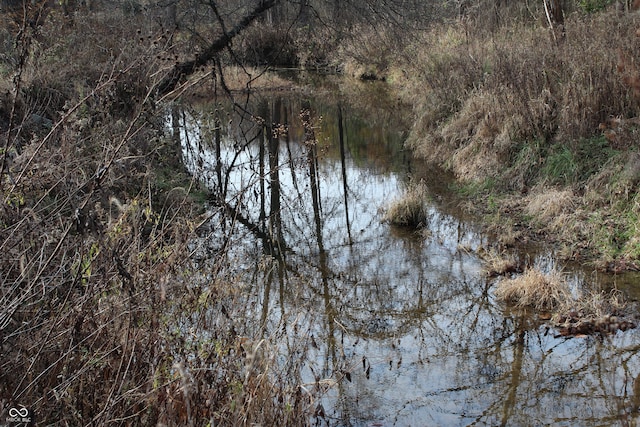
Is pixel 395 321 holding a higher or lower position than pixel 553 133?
lower

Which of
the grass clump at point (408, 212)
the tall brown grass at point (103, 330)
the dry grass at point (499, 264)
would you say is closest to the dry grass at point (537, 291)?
the dry grass at point (499, 264)

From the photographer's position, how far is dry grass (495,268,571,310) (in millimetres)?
5484

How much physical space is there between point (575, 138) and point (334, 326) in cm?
454

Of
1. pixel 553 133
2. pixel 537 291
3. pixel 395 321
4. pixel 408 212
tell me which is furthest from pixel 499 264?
pixel 553 133

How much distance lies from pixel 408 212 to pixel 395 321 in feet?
8.34

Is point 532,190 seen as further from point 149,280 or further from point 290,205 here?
point 149,280

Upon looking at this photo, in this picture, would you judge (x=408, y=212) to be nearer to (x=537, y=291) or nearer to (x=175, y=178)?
(x=537, y=291)

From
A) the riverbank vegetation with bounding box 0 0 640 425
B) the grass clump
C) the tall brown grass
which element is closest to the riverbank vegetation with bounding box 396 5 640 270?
the riverbank vegetation with bounding box 0 0 640 425

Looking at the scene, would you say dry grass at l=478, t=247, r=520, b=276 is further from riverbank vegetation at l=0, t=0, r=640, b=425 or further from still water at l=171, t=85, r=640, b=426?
riverbank vegetation at l=0, t=0, r=640, b=425

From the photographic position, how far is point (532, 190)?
316 inches

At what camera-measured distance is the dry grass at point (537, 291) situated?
5.48m

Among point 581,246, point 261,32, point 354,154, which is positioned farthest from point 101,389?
point 261,32

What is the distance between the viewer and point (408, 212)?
7.87 metres

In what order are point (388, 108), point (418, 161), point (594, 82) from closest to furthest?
1. point (594, 82)
2. point (418, 161)
3. point (388, 108)
